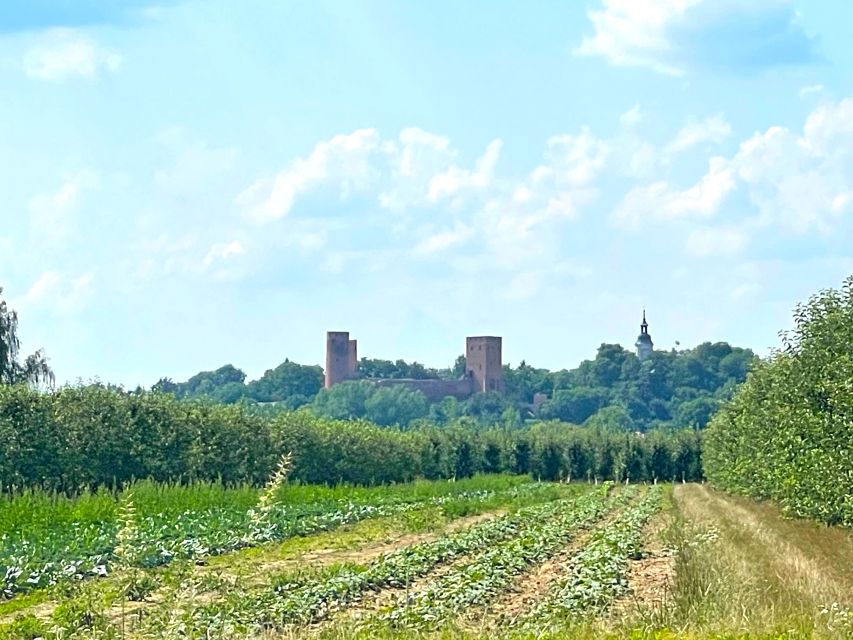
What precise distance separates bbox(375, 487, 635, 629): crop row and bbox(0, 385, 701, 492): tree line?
1788 centimetres

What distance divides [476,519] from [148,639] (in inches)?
1176

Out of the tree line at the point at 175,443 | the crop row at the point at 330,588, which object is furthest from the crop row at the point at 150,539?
Answer: the tree line at the point at 175,443

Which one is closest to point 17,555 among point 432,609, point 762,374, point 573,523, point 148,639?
point 432,609

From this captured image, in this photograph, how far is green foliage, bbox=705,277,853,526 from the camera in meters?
27.9

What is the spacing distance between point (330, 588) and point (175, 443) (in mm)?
33991

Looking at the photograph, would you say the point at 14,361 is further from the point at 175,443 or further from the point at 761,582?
the point at 761,582

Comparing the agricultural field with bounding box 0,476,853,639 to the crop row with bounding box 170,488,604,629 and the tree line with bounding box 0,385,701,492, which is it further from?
the tree line with bounding box 0,385,701,492

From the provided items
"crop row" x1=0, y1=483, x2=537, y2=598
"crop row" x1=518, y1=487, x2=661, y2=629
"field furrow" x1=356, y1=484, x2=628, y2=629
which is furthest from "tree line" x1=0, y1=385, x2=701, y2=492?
"crop row" x1=518, y1=487, x2=661, y2=629

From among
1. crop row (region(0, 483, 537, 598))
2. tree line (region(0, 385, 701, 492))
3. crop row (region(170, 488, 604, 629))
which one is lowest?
crop row (region(170, 488, 604, 629))

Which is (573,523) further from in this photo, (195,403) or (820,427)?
(195,403)

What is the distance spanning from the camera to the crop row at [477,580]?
558 inches

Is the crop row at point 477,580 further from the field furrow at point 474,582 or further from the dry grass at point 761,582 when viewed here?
the dry grass at point 761,582

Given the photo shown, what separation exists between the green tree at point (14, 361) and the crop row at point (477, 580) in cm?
3121

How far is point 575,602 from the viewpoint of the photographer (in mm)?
15359
